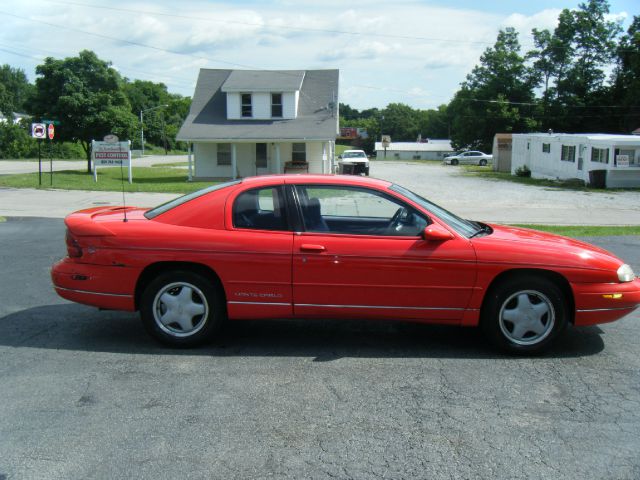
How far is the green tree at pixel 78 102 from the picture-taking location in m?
35.8

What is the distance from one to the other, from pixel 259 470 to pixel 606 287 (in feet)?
11.1

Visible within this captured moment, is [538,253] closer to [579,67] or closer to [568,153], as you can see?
[568,153]

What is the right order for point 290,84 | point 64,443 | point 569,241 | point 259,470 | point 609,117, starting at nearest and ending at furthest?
point 259,470, point 64,443, point 569,241, point 290,84, point 609,117

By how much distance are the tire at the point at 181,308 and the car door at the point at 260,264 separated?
17cm

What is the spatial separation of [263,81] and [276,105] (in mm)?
1573

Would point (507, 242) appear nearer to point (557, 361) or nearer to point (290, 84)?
point (557, 361)

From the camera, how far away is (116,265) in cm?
541

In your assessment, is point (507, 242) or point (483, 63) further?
point (483, 63)

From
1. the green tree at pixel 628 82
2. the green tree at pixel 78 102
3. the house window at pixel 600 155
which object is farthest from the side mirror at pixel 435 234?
the green tree at pixel 628 82

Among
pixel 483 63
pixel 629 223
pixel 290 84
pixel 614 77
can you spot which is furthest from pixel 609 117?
pixel 629 223

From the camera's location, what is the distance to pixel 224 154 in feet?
118

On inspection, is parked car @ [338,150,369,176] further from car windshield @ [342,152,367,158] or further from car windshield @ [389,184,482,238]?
car windshield @ [389,184,482,238]

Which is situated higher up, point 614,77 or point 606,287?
point 614,77

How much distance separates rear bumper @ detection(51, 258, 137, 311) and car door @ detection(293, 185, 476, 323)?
4.69 ft
